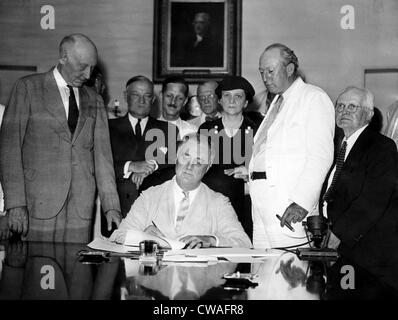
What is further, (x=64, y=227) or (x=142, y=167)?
(x=142, y=167)

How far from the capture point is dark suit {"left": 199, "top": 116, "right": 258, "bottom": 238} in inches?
144

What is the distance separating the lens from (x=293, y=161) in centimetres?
334

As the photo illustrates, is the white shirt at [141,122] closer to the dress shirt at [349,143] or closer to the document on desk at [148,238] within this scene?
the dress shirt at [349,143]

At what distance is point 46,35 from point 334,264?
2.97 m

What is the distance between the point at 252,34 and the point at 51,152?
1.87m

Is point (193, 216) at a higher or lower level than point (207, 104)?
lower

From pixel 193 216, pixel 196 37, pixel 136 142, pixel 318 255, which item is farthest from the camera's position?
pixel 196 37

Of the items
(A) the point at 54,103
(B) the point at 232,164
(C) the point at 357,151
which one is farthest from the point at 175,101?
(C) the point at 357,151

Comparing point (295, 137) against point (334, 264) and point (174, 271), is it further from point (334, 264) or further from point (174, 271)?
point (174, 271)

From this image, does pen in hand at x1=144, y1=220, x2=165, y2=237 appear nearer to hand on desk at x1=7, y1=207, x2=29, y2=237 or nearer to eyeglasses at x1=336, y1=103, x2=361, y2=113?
hand on desk at x1=7, y1=207, x2=29, y2=237

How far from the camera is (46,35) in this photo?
437cm

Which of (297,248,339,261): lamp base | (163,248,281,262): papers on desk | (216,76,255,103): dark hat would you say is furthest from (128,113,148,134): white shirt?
(297,248,339,261): lamp base

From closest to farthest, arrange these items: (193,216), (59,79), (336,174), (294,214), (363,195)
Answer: (193,216), (294,214), (363,195), (336,174), (59,79)

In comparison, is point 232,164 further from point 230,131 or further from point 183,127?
point 183,127
